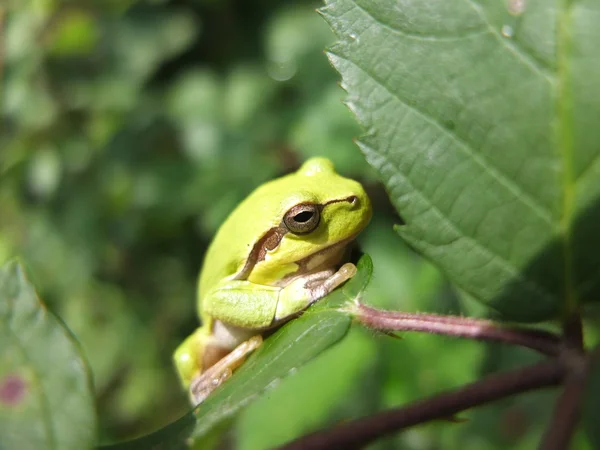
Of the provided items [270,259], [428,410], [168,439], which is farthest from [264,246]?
[428,410]

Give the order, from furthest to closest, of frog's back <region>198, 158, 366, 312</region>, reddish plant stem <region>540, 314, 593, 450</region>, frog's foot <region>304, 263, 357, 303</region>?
frog's back <region>198, 158, 366, 312</region>
frog's foot <region>304, 263, 357, 303</region>
reddish plant stem <region>540, 314, 593, 450</region>

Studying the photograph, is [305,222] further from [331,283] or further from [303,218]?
[331,283]

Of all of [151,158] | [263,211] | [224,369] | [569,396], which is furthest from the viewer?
[151,158]

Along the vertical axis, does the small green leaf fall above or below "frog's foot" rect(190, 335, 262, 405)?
above

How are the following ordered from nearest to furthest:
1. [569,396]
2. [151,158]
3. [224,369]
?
[569,396] → [224,369] → [151,158]

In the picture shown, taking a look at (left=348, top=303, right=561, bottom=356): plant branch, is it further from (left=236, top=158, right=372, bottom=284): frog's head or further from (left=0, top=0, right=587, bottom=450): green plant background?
(left=0, top=0, right=587, bottom=450): green plant background

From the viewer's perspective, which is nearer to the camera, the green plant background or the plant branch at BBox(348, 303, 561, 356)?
the plant branch at BBox(348, 303, 561, 356)

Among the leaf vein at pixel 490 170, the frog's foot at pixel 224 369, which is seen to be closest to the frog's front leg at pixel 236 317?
the frog's foot at pixel 224 369

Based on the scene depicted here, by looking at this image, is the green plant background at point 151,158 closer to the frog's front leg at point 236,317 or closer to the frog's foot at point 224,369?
the frog's front leg at point 236,317

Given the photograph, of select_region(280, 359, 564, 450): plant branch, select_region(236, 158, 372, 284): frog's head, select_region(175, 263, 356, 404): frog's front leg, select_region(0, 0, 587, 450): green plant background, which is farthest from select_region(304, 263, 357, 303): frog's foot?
select_region(0, 0, 587, 450): green plant background

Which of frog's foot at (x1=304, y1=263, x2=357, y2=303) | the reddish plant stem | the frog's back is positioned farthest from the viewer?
the frog's back
